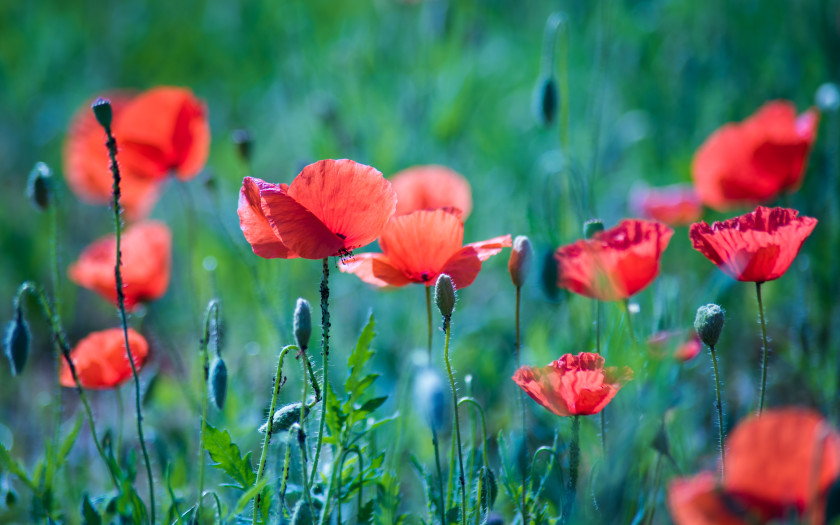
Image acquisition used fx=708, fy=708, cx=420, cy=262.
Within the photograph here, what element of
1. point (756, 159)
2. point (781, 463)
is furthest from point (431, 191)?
point (781, 463)

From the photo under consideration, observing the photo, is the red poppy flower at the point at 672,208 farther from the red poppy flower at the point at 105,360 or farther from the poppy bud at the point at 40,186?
the poppy bud at the point at 40,186

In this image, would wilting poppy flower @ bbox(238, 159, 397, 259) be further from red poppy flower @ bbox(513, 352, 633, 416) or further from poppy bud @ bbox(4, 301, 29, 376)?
poppy bud @ bbox(4, 301, 29, 376)

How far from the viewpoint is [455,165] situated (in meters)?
3.03

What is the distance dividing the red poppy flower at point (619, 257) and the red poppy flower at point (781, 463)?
0.41 metres

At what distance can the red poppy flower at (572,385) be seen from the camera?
1.01m

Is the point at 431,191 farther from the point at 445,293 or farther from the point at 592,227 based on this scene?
the point at 445,293

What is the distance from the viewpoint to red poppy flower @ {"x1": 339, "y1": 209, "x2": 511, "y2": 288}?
112 cm

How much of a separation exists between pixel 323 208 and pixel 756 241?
637 mm

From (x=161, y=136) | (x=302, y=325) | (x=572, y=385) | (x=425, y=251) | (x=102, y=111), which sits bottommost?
(x=572, y=385)

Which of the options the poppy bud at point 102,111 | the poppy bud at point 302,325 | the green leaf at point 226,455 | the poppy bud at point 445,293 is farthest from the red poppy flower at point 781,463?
the poppy bud at point 102,111

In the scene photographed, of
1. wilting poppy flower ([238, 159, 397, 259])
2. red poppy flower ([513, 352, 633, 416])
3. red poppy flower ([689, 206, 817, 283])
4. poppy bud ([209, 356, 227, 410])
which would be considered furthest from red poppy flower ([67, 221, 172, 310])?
red poppy flower ([689, 206, 817, 283])

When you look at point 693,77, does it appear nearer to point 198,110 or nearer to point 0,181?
point 198,110

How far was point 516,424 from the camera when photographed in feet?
5.26

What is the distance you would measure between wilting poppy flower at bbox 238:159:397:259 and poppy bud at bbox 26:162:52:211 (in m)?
0.53
